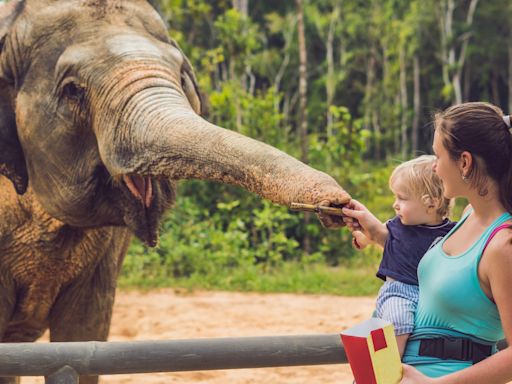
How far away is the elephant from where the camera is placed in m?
3.03

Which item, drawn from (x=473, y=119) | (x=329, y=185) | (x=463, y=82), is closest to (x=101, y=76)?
(x=329, y=185)

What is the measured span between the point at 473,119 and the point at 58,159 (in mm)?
1900

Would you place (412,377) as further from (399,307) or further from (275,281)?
(275,281)

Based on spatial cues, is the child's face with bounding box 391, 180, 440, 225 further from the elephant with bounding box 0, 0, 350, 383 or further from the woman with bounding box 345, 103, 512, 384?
the elephant with bounding box 0, 0, 350, 383

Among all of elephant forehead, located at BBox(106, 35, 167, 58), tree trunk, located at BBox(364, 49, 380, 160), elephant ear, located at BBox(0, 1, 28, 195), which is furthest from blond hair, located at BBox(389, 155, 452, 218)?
tree trunk, located at BBox(364, 49, 380, 160)

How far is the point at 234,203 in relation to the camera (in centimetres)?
1070

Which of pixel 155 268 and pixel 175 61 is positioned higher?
pixel 175 61

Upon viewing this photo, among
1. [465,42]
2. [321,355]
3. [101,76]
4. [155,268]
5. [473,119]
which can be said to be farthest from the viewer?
[465,42]

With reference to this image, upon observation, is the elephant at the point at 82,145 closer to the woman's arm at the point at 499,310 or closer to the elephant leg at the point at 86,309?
the elephant leg at the point at 86,309

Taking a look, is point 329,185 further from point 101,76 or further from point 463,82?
point 463,82

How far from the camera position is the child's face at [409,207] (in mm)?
2250

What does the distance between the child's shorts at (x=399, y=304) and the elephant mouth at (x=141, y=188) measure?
49.9 inches

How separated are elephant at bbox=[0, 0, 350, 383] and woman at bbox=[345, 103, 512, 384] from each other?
2.83ft

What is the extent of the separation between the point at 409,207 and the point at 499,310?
50cm
